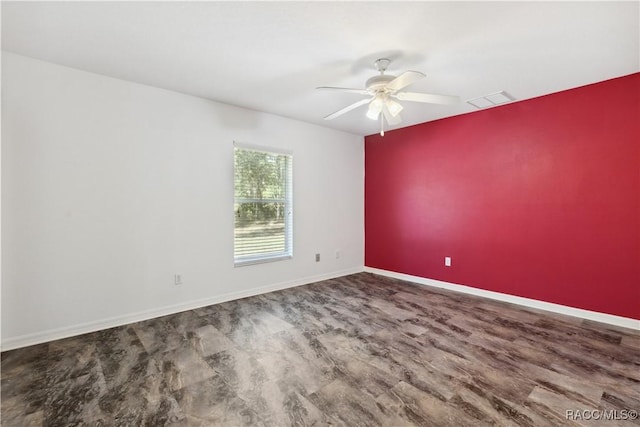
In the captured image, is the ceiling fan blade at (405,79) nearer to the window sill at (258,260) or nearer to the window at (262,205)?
the window at (262,205)

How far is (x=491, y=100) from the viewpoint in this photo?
11.3ft

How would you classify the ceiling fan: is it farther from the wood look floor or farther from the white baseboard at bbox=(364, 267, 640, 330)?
the white baseboard at bbox=(364, 267, 640, 330)

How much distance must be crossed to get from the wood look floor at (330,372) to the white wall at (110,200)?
14.1 inches

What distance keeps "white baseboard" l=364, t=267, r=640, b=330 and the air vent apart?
2.41 m

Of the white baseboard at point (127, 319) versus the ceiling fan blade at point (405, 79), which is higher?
the ceiling fan blade at point (405, 79)

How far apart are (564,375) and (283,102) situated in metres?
3.68

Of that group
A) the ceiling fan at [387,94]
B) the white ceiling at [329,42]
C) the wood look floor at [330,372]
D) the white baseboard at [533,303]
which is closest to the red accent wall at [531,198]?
the white baseboard at [533,303]

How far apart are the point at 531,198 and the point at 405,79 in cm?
239

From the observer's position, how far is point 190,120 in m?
3.34

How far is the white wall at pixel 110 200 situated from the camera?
2.44 metres

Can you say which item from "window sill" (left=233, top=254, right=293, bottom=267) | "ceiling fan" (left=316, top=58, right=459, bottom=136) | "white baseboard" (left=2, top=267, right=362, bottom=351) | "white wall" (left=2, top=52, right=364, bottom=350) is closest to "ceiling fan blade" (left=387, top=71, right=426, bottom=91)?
"ceiling fan" (left=316, top=58, right=459, bottom=136)

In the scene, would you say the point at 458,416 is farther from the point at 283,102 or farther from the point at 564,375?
the point at 283,102

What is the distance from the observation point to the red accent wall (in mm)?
2857

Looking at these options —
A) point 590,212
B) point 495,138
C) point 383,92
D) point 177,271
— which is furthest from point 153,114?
point 590,212
